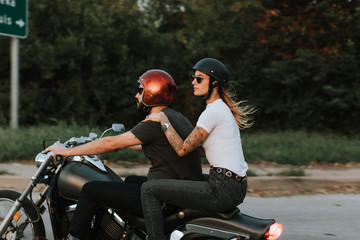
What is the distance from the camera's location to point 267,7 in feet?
58.1

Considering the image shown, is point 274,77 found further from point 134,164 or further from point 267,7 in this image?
point 134,164

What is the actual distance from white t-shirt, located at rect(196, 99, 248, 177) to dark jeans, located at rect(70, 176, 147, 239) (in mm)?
586

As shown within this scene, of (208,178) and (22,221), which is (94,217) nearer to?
(22,221)

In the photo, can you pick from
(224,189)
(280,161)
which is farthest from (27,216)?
(280,161)

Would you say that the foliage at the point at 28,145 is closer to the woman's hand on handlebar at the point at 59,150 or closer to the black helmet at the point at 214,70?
the woman's hand on handlebar at the point at 59,150

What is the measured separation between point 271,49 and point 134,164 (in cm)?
1133

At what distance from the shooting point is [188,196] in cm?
300


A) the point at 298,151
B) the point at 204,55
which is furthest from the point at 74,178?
the point at 204,55

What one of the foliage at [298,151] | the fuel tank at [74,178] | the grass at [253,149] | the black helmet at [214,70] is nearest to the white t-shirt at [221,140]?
the black helmet at [214,70]

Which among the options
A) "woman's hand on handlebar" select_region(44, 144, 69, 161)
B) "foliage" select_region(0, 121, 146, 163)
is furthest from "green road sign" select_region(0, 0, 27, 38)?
"woman's hand on handlebar" select_region(44, 144, 69, 161)

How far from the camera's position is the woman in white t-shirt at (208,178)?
9.86 feet

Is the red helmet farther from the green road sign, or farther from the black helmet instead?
the green road sign

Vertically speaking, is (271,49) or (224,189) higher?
(271,49)

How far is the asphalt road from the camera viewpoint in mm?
5012
